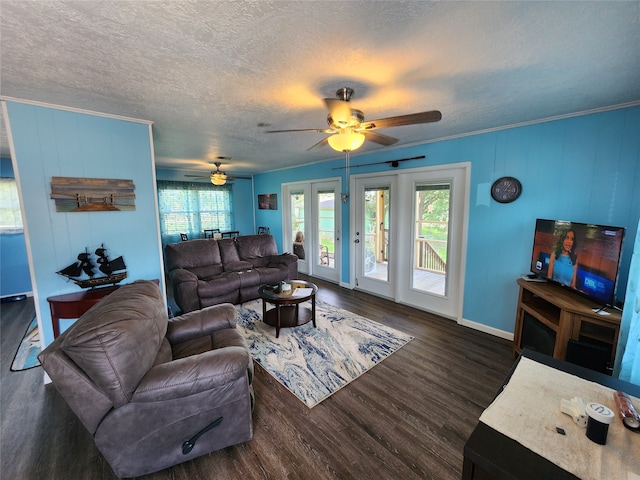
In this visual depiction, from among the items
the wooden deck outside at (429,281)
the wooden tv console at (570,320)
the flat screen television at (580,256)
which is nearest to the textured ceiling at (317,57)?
the flat screen television at (580,256)

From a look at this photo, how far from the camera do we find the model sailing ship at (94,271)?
2.32 m

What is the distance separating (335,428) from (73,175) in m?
3.07

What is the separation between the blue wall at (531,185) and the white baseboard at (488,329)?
43mm

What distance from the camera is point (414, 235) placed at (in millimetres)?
3766

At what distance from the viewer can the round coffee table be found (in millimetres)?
2965

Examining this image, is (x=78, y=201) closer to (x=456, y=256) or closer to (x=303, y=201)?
(x=303, y=201)

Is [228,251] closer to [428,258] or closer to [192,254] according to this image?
[192,254]

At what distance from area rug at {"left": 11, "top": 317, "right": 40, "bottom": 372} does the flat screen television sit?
4782mm

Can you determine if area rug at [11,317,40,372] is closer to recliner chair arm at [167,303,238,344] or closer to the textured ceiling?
recliner chair arm at [167,303,238,344]

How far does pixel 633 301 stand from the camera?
1.56 metres

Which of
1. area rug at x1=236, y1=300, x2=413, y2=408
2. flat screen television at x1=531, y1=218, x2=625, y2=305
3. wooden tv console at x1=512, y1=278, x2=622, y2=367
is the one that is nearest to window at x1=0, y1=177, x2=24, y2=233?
area rug at x1=236, y1=300, x2=413, y2=408

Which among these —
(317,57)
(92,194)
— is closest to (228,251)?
(92,194)

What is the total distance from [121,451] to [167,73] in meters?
2.23

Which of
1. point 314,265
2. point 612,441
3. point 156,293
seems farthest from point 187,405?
point 314,265
